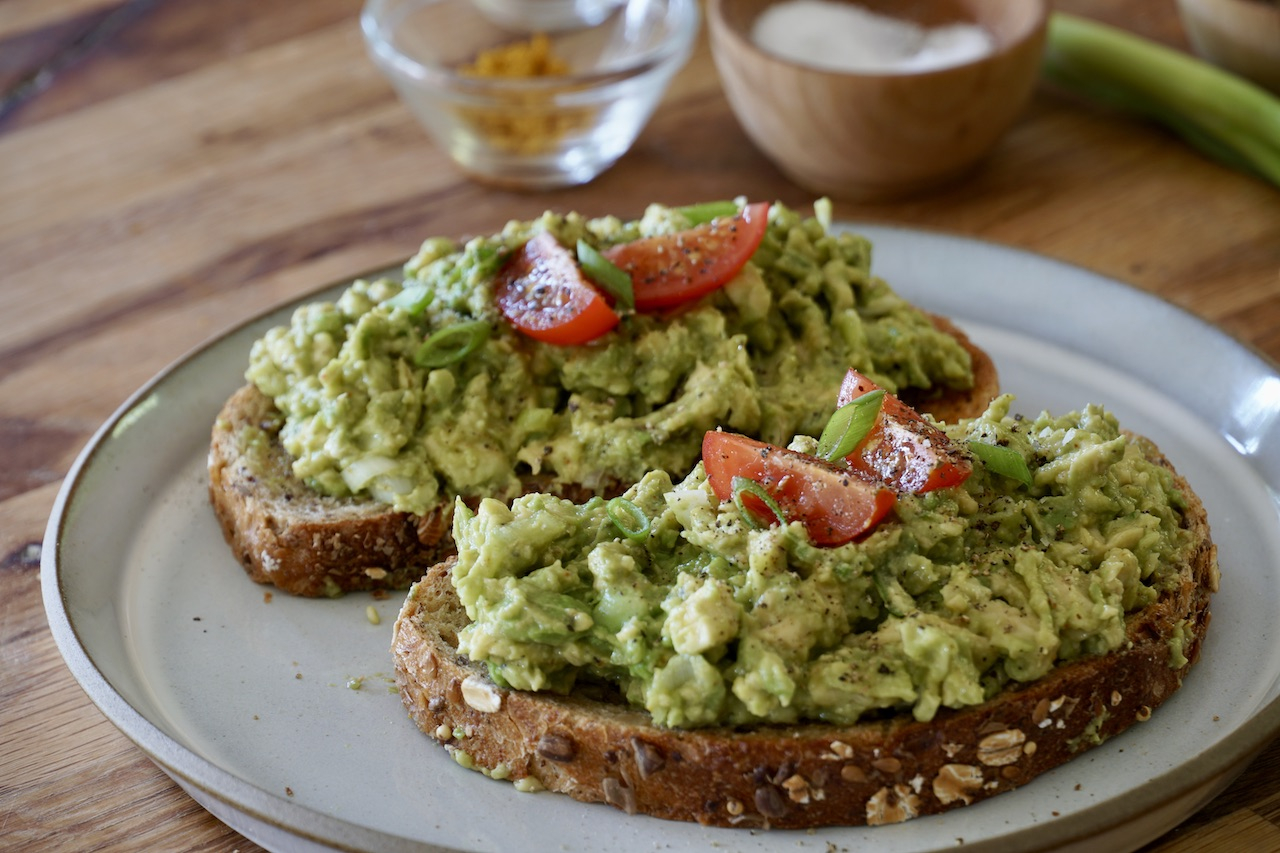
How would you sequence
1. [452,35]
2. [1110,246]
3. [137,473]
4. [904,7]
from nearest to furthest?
[137,473] < [1110,246] < [904,7] < [452,35]

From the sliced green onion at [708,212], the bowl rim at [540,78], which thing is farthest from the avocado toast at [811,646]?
the bowl rim at [540,78]

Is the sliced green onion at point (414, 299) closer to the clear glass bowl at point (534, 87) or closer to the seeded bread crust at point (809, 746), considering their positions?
the seeded bread crust at point (809, 746)

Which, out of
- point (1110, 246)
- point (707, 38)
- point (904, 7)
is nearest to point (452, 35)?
point (707, 38)

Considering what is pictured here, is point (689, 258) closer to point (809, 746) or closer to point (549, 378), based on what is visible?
point (549, 378)

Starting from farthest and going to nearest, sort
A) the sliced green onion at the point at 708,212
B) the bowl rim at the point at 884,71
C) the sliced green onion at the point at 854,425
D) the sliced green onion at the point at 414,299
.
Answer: the bowl rim at the point at 884,71, the sliced green onion at the point at 708,212, the sliced green onion at the point at 414,299, the sliced green onion at the point at 854,425

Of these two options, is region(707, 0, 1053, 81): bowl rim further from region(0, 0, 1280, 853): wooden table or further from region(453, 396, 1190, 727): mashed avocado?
region(453, 396, 1190, 727): mashed avocado

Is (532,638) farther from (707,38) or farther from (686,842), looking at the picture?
(707,38)

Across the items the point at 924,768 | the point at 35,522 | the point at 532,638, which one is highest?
the point at 532,638

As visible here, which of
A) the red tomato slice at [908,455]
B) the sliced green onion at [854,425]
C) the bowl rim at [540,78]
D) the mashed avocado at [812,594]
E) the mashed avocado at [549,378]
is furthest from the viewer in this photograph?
the bowl rim at [540,78]
